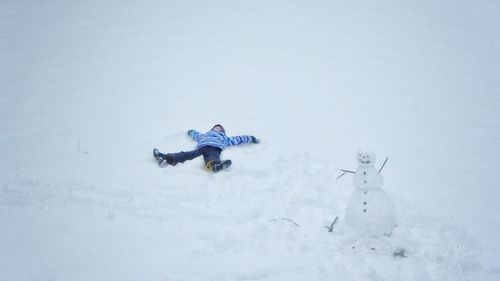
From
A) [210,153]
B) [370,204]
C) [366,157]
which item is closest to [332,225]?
[370,204]

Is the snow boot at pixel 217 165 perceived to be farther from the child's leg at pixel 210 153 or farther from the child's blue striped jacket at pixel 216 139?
the child's blue striped jacket at pixel 216 139

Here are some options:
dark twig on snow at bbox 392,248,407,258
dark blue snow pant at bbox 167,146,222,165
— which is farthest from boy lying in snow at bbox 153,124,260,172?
dark twig on snow at bbox 392,248,407,258

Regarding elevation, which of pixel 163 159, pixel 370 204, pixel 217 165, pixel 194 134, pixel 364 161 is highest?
pixel 194 134

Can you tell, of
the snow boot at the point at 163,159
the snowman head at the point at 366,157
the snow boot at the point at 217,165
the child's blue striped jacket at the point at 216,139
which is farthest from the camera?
the child's blue striped jacket at the point at 216,139

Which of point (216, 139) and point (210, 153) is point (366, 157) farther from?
point (216, 139)

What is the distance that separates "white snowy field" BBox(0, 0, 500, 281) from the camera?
2.89 m

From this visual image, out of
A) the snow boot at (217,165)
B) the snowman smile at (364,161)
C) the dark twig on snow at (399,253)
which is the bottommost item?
the dark twig on snow at (399,253)

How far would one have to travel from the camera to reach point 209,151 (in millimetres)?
4641

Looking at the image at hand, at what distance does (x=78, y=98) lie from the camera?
6.53m

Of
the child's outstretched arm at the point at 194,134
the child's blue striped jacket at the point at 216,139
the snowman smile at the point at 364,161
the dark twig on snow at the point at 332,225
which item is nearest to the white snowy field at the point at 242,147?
the dark twig on snow at the point at 332,225

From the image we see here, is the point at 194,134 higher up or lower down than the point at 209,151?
higher up

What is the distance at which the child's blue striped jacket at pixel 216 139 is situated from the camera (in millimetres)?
4773

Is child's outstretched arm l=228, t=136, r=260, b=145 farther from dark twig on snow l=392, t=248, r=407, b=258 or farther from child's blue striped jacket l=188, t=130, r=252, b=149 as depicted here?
dark twig on snow l=392, t=248, r=407, b=258

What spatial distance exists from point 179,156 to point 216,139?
61 centimetres
